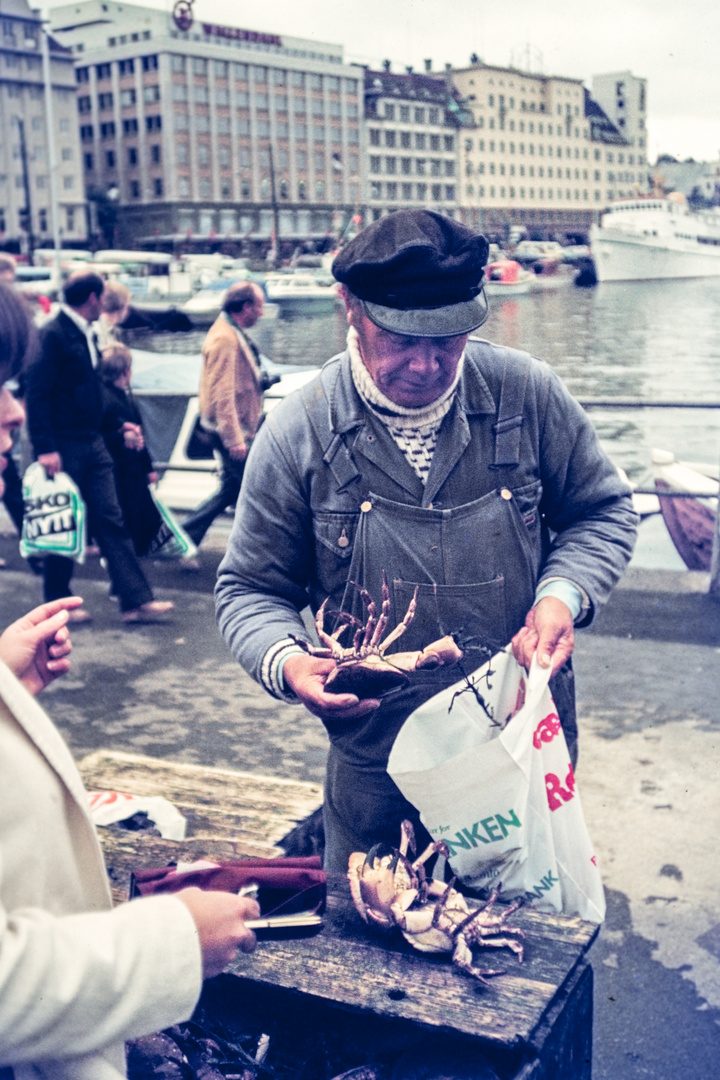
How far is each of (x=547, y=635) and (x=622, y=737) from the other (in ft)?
8.10

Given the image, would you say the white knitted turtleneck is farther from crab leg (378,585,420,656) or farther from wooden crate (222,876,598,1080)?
wooden crate (222,876,598,1080)

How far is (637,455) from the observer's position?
11867 mm

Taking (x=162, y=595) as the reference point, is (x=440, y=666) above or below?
above

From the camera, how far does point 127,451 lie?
21.2 feet

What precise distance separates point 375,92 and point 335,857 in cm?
9584

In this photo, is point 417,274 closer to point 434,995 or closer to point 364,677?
point 364,677

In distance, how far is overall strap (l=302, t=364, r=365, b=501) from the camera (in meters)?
2.15

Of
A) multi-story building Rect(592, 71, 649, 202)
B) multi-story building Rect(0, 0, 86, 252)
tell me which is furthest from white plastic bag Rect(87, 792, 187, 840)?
multi-story building Rect(0, 0, 86, 252)

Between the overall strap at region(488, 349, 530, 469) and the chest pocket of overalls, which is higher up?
the overall strap at region(488, 349, 530, 469)

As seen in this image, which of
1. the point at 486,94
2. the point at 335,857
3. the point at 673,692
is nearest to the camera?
the point at 335,857

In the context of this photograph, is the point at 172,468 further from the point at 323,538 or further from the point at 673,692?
the point at 323,538

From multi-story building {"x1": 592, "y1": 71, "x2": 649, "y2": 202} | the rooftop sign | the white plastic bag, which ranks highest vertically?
the rooftop sign

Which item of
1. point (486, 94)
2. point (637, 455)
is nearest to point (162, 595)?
point (637, 455)

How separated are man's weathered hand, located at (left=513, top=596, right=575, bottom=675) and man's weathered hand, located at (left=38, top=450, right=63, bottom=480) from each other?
400cm
